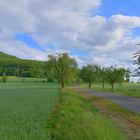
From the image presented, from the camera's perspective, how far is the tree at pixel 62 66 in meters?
103

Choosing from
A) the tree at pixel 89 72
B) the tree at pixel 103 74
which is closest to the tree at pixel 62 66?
the tree at pixel 103 74

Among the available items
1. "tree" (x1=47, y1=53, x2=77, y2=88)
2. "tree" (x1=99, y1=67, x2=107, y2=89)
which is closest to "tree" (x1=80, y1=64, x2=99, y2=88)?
"tree" (x1=99, y1=67, x2=107, y2=89)

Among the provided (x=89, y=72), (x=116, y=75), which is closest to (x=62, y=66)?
(x=116, y=75)

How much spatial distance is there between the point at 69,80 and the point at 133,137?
Result: 87566 millimetres

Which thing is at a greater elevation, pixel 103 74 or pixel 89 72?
pixel 89 72

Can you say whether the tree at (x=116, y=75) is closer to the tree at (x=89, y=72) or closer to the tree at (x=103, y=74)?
the tree at (x=103, y=74)

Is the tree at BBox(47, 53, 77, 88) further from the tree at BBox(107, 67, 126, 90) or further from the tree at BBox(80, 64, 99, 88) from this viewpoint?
the tree at BBox(80, 64, 99, 88)

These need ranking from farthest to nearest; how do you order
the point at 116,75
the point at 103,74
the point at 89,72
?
the point at 89,72
the point at 103,74
the point at 116,75

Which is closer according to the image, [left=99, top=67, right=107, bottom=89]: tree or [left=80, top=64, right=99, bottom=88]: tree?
[left=99, top=67, right=107, bottom=89]: tree

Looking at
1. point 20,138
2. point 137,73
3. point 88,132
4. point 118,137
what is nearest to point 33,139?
point 20,138

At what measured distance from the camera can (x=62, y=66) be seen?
341ft

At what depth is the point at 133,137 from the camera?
1554 centimetres

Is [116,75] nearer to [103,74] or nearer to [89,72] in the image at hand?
[103,74]

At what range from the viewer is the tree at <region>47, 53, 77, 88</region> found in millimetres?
103312
